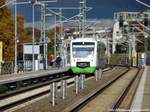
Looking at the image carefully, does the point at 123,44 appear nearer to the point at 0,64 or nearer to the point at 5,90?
the point at 0,64

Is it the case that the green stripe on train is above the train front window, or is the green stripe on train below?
below

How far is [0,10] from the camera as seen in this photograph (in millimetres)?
81625

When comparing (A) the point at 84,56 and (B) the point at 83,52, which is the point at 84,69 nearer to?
(A) the point at 84,56

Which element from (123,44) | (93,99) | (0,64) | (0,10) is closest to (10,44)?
(0,10)

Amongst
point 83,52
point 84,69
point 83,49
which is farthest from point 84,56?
point 84,69

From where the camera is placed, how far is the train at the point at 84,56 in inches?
2120

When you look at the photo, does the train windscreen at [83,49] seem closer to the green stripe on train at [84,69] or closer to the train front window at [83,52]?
the train front window at [83,52]

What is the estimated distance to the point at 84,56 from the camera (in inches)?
2130

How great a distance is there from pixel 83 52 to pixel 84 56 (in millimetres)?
421

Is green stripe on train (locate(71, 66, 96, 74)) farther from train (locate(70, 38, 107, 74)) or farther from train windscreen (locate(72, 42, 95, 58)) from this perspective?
train windscreen (locate(72, 42, 95, 58))

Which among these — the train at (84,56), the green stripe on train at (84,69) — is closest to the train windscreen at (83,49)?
the train at (84,56)

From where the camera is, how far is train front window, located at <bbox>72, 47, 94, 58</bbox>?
54.2m

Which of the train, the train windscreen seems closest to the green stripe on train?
the train

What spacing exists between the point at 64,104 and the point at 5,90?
11.0 metres
